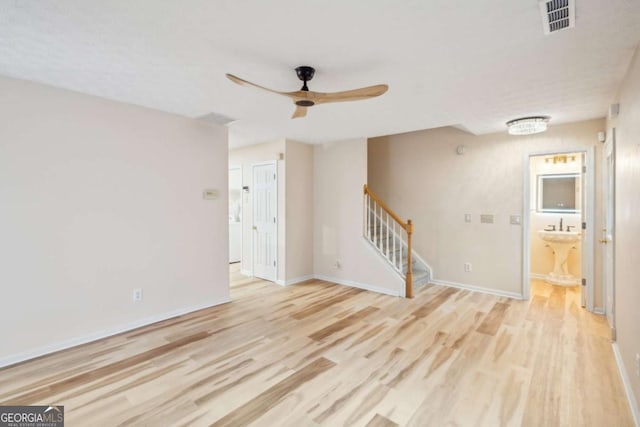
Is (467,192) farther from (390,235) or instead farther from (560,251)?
(560,251)

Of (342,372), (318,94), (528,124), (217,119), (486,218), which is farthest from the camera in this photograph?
(486,218)

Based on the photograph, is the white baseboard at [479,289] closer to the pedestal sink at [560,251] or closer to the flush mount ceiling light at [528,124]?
the pedestal sink at [560,251]

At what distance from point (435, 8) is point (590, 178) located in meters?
3.59

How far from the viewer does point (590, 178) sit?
12.5 ft

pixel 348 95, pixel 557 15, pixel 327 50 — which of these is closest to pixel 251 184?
pixel 348 95

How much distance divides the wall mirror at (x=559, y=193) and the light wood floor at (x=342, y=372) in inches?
88.1

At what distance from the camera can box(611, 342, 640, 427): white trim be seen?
6.22 feet

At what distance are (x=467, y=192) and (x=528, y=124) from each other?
4.41 ft

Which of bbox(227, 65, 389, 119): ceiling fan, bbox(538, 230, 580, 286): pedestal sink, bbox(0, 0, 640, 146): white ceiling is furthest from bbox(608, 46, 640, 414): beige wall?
bbox(538, 230, 580, 286): pedestal sink

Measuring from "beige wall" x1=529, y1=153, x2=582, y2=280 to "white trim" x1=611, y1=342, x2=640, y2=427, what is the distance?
2720mm

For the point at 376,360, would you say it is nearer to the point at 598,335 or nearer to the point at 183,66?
the point at 598,335

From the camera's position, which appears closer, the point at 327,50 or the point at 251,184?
the point at 327,50

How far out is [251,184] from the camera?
18.4ft

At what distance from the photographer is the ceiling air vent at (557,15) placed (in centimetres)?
160
